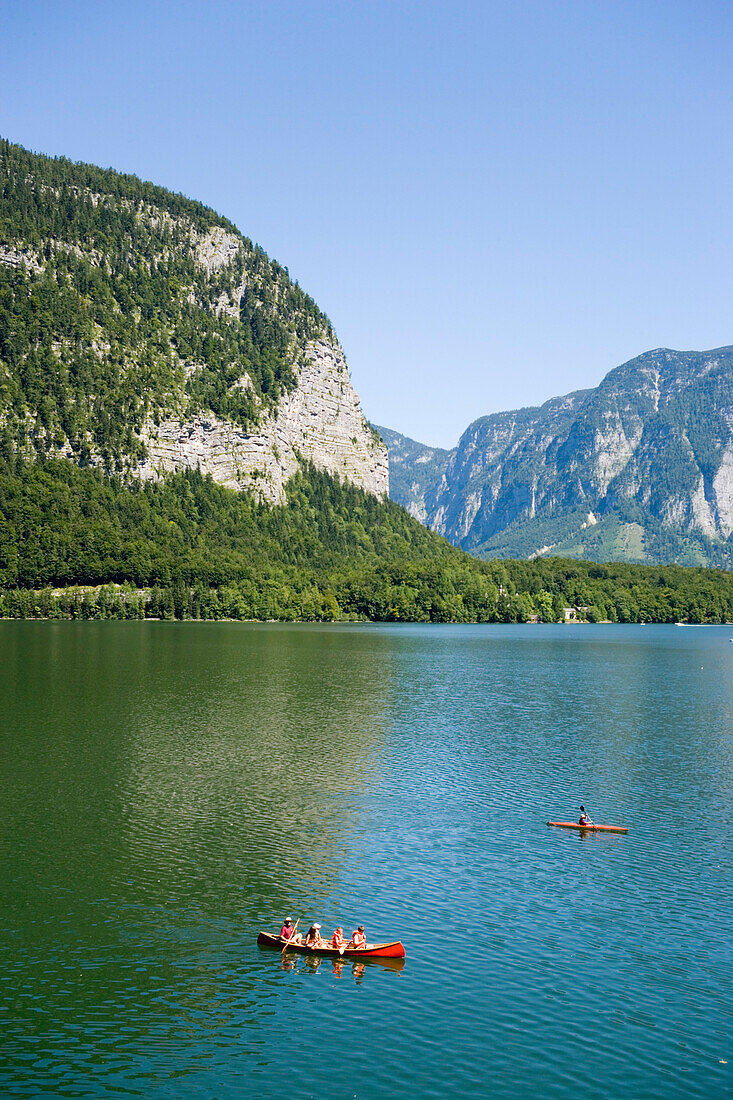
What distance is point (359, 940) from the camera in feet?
123

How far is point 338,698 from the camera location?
359ft

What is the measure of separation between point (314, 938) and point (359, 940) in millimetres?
1964

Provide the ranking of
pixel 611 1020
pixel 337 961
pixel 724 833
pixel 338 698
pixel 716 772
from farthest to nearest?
pixel 338 698 → pixel 716 772 → pixel 724 833 → pixel 337 961 → pixel 611 1020

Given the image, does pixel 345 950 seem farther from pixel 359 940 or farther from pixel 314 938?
pixel 314 938

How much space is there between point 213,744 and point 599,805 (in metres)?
34.6

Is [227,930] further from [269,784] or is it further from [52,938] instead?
[269,784]

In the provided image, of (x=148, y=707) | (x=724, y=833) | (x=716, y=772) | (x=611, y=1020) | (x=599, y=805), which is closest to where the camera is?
(x=611, y=1020)

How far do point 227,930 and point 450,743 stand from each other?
155ft

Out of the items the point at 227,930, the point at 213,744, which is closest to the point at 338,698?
the point at 213,744

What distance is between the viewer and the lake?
1169 inches

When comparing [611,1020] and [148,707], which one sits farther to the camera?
[148,707]

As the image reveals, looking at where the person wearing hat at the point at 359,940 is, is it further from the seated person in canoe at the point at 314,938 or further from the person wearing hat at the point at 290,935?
the person wearing hat at the point at 290,935

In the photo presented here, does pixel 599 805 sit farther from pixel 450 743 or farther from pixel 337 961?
pixel 337 961

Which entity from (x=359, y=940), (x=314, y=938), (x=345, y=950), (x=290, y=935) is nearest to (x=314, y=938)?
(x=314, y=938)
